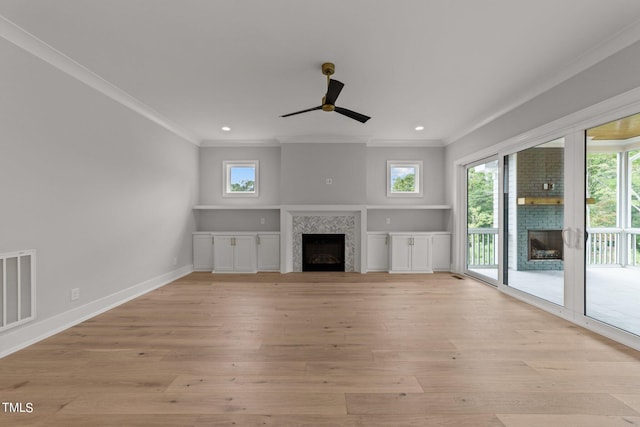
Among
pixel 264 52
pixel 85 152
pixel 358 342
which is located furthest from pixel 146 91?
pixel 358 342

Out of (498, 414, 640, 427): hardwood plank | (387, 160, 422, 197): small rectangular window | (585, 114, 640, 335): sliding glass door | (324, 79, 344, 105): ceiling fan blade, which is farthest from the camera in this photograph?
(387, 160, 422, 197): small rectangular window

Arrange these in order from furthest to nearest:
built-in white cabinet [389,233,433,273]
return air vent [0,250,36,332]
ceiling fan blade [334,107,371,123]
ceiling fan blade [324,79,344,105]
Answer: built-in white cabinet [389,233,433,273]
ceiling fan blade [334,107,371,123]
ceiling fan blade [324,79,344,105]
return air vent [0,250,36,332]

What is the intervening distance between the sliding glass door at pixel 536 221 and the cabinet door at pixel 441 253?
5.18 feet

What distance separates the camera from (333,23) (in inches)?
89.2

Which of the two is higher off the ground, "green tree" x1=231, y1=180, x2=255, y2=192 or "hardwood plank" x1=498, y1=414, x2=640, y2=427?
"green tree" x1=231, y1=180, x2=255, y2=192

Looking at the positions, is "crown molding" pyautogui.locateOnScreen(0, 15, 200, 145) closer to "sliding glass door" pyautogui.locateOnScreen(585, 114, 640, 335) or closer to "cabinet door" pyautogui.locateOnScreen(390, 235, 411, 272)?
"cabinet door" pyautogui.locateOnScreen(390, 235, 411, 272)

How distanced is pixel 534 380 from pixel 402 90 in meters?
3.14

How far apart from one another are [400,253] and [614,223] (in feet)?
10.8

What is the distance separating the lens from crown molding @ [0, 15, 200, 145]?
2332 mm

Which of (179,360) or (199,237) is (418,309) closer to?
(179,360)

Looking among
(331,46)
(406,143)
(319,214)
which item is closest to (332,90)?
(331,46)

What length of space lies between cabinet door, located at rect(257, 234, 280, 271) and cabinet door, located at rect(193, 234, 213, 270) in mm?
1005

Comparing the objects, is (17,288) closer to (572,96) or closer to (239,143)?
(239,143)

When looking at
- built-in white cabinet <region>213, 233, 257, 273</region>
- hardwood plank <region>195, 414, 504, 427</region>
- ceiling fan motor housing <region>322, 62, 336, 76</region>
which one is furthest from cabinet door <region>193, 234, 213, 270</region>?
hardwood plank <region>195, 414, 504, 427</region>
